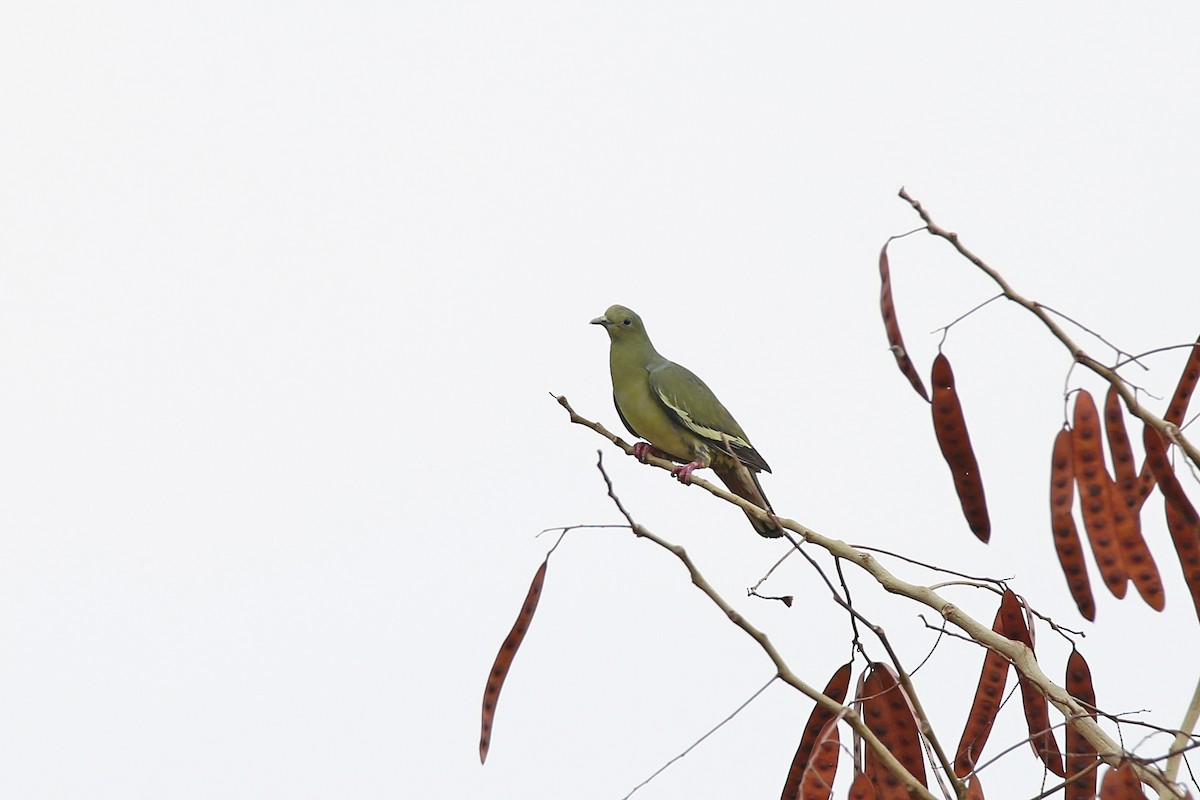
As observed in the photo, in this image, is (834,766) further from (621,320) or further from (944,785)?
(621,320)

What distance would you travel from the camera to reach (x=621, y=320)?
759 centimetres

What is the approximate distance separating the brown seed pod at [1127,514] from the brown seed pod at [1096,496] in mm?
18

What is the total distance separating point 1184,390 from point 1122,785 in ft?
3.06

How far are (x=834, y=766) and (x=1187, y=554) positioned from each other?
79cm

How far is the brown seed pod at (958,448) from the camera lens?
2.80 meters

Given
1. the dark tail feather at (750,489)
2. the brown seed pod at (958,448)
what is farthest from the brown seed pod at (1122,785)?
the dark tail feather at (750,489)

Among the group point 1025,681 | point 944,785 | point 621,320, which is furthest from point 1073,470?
point 621,320

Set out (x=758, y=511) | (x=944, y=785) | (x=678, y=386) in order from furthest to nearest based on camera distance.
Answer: (x=678, y=386), (x=758, y=511), (x=944, y=785)

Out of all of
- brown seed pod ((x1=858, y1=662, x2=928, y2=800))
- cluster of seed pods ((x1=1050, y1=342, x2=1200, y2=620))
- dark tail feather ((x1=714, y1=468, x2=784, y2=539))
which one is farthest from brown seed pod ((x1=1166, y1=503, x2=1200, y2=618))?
dark tail feather ((x1=714, y1=468, x2=784, y2=539))

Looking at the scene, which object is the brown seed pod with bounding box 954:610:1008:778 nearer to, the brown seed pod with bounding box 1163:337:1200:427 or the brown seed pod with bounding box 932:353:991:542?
the brown seed pod with bounding box 932:353:991:542

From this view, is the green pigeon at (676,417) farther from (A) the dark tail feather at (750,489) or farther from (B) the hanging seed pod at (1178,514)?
(B) the hanging seed pod at (1178,514)

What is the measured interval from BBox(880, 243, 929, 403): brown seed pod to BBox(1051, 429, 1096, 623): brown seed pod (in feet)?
1.02

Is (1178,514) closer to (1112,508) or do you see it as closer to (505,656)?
(1112,508)

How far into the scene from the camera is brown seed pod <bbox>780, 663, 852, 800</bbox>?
289 cm
